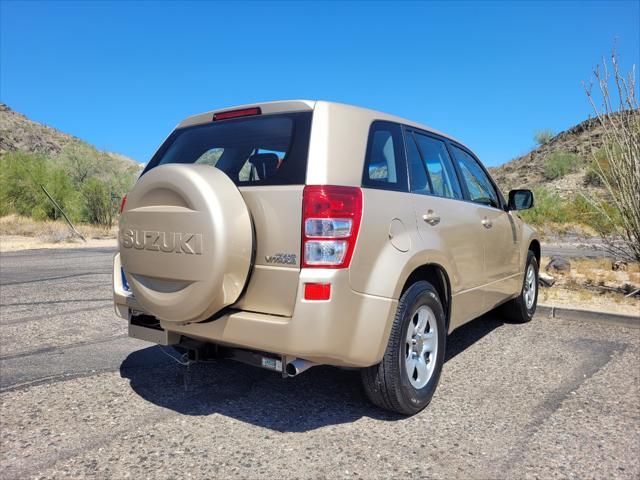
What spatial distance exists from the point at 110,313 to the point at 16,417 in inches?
118

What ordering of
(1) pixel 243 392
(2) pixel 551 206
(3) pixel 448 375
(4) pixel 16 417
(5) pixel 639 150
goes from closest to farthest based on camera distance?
(4) pixel 16 417 → (1) pixel 243 392 → (3) pixel 448 375 → (5) pixel 639 150 → (2) pixel 551 206

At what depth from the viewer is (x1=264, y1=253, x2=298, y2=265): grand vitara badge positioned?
263 cm

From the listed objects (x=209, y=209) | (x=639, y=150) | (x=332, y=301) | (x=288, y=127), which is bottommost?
(x=332, y=301)

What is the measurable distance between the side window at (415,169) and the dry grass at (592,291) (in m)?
3.80

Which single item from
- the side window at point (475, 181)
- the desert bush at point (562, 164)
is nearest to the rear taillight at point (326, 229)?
the side window at point (475, 181)

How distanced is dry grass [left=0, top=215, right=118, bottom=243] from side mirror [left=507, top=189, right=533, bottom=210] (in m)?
17.7

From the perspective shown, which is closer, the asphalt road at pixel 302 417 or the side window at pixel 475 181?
the asphalt road at pixel 302 417

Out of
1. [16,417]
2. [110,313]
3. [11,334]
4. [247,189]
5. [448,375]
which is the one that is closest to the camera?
[247,189]

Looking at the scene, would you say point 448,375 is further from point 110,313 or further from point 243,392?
point 110,313

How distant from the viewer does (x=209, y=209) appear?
2621 mm

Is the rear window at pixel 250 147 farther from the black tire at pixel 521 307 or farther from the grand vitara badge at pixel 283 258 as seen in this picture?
the black tire at pixel 521 307

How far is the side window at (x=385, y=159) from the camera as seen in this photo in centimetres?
299

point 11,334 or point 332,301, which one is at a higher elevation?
point 332,301

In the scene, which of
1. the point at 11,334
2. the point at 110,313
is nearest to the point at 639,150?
the point at 110,313
